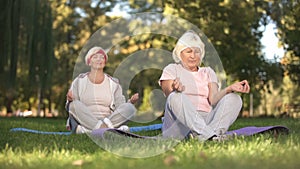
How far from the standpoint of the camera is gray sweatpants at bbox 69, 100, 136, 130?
5582 millimetres

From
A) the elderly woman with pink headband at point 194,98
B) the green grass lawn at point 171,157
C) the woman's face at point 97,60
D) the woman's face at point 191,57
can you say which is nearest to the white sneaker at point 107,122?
the woman's face at point 97,60

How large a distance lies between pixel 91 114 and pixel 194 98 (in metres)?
1.56

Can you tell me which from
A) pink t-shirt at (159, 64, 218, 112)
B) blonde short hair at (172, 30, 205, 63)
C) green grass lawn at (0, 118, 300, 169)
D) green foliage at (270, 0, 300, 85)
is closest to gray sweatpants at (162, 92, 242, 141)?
pink t-shirt at (159, 64, 218, 112)

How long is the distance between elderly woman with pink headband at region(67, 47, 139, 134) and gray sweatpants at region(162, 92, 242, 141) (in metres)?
1.35

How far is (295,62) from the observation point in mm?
15766

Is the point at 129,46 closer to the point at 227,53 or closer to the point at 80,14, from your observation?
the point at 227,53

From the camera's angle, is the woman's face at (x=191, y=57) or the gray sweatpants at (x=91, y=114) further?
the gray sweatpants at (x=91, y=114)

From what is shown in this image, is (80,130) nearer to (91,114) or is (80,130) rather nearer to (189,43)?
(91,114)

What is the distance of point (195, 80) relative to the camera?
4512mm

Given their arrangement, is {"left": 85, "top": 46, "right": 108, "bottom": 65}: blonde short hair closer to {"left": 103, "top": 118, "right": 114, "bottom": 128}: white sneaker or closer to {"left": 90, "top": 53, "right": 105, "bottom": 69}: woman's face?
{"left": 90, "top": 53, "right": 105, "bottom": 69}: woman's face

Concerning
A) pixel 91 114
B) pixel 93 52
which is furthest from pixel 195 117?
pixel 93 52

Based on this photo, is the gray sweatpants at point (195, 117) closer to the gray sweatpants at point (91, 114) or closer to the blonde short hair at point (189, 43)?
the blonde short hair at point (189, 43)

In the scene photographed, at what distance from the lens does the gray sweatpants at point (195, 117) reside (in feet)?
13.2

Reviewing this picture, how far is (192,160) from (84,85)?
10.2 feet
